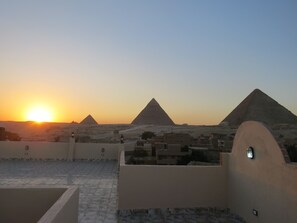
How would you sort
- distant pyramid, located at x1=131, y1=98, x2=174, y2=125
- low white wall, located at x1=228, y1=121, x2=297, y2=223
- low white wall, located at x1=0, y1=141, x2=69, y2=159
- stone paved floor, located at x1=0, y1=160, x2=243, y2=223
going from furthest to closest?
distant pyramid, located at x1=131, y1=98, x2=174, y2=125 < low white wall, located at x1=0, y1=141, x2=69, y2=159 < stone paved floor, located at x1=0, y1=160, x2=243, y2=223 < low white wall, located at x1=228, y1=121, x2=297, y2=223

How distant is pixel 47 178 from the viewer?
8930mm

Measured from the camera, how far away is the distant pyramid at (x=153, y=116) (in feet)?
206

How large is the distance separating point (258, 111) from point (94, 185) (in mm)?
38480

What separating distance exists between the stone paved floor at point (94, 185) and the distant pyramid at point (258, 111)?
32.6 m

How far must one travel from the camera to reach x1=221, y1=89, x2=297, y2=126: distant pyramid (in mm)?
41500

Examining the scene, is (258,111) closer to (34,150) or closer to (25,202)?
(34,150)

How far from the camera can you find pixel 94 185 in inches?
322

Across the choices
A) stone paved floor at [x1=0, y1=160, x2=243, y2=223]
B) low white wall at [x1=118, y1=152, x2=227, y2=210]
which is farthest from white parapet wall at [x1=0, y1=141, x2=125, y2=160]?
low white wall at [x1=118, y1=152, x2=227, y2=210]

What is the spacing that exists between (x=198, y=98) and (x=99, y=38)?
21.1m

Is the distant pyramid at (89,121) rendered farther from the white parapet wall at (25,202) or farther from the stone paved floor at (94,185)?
the white parapet wall at (25,202)

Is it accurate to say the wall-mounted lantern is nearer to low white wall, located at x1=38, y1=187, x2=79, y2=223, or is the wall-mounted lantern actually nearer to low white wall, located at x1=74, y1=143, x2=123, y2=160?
low white wall, located at x1=38, y1=187, x2=79, y2=223

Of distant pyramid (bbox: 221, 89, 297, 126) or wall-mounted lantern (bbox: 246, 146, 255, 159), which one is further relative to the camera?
distant pyramid (bbox: 221, 89, 297, 126)

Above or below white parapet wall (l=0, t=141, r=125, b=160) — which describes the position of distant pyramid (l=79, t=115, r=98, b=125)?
above

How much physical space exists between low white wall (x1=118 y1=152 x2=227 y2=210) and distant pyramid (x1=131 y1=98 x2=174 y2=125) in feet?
184
